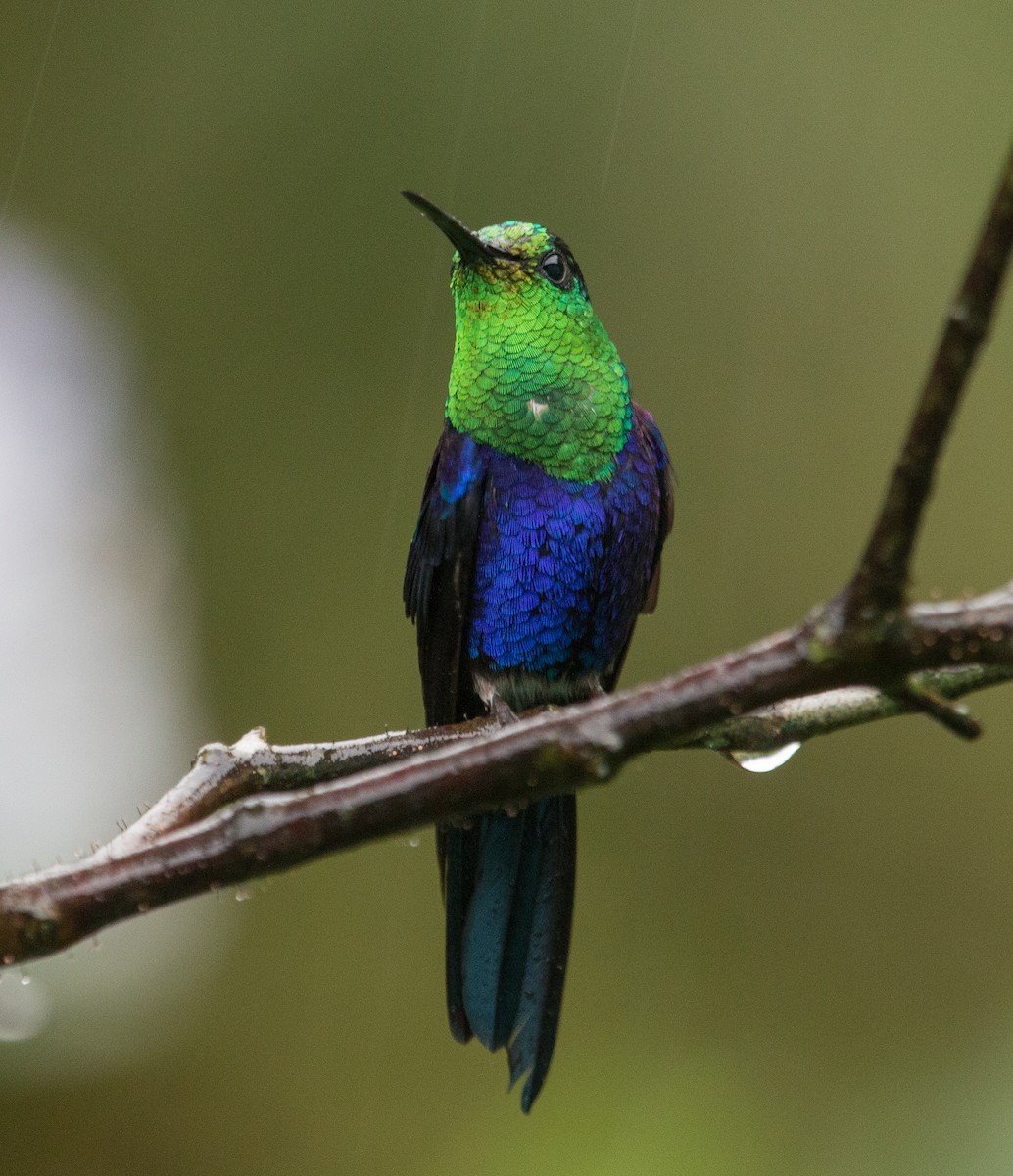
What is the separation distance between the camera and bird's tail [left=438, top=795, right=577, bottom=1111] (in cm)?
224

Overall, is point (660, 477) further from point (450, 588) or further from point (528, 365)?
point (450, 588)

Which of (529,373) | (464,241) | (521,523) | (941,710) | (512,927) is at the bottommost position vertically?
(512,927)

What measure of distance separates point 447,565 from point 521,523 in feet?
0.59

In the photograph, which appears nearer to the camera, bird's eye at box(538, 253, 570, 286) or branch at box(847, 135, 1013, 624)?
branch at box(847, 135, 1013, 624)

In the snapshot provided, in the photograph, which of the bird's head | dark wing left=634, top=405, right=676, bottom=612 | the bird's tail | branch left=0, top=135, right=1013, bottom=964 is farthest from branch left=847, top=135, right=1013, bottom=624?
dark wing left=634, top=405, right=676, bottom=612

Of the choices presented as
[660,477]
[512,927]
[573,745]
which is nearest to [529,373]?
[660,477]

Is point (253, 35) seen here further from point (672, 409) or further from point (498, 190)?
point (672, 409)

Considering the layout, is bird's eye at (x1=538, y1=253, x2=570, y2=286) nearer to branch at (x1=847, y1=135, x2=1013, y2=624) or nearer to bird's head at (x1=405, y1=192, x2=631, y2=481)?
bird's head at (x1=405, y1=192, x2=631, y2=481)

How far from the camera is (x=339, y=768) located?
1722 mm

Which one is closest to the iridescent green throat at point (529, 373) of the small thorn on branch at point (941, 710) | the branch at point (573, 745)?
the branch at point (573, 745)

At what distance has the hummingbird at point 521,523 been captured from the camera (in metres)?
2.45

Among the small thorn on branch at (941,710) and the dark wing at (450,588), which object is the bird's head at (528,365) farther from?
the small thorn on branch at (941,710)

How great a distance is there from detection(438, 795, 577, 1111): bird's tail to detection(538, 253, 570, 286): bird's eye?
105cm

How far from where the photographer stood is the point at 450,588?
2.53 metres
